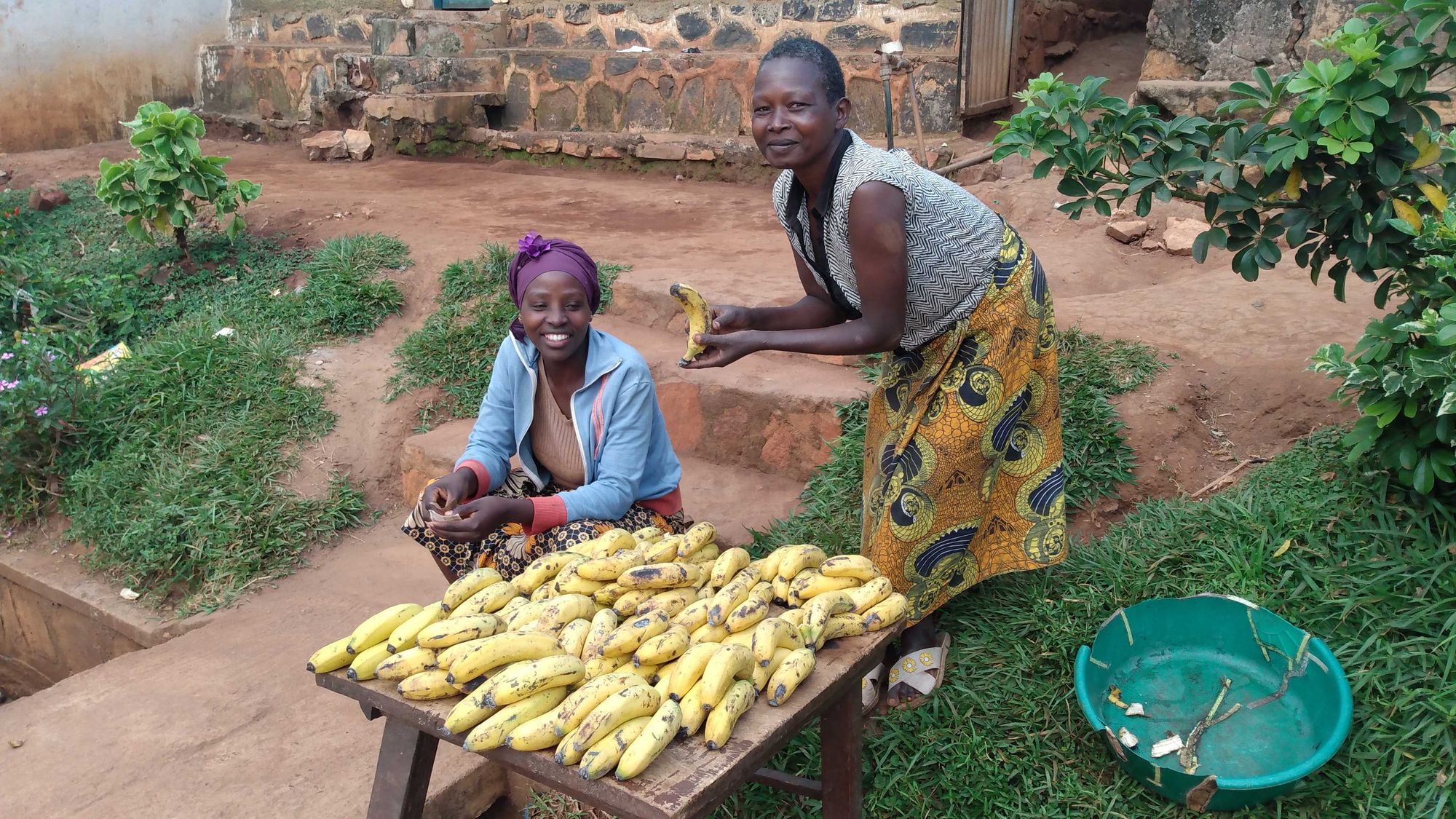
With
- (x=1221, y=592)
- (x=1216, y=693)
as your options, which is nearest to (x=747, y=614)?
(x=1216, y=693)

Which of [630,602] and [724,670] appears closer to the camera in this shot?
[724,670]

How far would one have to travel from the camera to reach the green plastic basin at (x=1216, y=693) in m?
2.60

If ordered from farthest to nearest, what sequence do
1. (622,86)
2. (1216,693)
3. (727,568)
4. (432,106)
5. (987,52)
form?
1. (432,106)
2. (622,86)
3. (987,52)
4. (1216,693)
5. (727,568)

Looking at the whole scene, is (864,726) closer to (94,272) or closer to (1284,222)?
(1284,222)

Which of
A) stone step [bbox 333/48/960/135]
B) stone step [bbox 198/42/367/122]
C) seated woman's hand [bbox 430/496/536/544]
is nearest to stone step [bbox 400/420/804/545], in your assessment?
seated woman's hand [bbox 430/496/536/544]

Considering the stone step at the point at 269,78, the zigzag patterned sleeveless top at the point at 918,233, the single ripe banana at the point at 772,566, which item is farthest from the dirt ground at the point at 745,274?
the single ripe banana at the point at 772,566

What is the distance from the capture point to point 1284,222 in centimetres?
305

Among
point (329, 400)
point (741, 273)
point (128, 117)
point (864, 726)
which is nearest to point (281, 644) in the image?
point (329, 400)

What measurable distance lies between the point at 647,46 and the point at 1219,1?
482 centimetres

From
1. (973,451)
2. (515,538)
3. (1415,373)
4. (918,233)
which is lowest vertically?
(515,538)

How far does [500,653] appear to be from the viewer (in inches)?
81.9

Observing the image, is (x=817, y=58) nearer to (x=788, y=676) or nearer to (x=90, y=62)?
(x=788, y=676)

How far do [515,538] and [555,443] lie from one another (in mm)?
347

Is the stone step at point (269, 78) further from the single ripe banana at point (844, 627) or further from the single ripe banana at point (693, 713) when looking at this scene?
the single ripe banana at point (693, 713)
